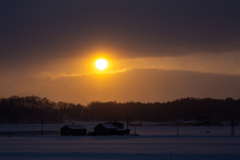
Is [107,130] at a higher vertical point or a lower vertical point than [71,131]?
higher

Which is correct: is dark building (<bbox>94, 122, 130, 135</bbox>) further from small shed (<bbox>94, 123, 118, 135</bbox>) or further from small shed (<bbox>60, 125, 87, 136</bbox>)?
small shed (<bbox>60, 125, 87, 136</bbox>)

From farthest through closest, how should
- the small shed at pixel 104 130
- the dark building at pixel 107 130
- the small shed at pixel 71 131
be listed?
the small shed at pixel 104 130
the dark building at pixel 107 130
the small shed at pixel 71 131

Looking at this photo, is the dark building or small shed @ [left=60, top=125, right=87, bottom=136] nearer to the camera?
small shed @ [left=60, top=125, right=87, bottom=136]

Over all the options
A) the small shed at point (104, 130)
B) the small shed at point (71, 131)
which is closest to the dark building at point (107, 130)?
the small shed at point (104, 130)

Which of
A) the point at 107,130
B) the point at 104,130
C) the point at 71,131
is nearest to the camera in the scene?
the point at 71,131

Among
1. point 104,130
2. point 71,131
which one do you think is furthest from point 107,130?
point 71,131

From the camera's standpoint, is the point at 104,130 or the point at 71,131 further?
the point at 104,130

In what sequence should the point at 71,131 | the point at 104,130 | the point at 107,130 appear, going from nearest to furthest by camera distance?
the point at 71,131 → the point at 107,130 → the point at 104,130

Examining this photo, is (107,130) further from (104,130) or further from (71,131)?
(71,131)

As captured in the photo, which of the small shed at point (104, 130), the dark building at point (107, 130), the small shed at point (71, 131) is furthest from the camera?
the small shed at point (104, 130)

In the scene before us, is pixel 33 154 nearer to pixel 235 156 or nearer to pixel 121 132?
pixel 235 156

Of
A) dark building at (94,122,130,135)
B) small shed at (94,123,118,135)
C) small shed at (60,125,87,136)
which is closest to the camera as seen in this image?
small shed at (60,125,87,136)

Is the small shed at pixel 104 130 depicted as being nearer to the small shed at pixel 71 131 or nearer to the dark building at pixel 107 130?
the dark building at pixel 107 130

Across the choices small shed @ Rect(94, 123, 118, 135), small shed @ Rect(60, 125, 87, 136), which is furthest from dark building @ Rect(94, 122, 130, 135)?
small shed @ Rect(60, 125, 87, 136)
